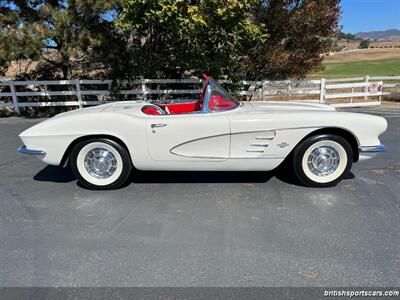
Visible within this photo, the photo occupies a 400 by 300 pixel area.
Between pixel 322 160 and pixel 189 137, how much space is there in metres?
1.67

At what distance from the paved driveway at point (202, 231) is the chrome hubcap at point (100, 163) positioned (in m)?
0.27

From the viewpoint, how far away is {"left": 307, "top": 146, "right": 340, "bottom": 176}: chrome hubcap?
13.0 feet

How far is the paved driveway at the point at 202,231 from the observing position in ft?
8.20

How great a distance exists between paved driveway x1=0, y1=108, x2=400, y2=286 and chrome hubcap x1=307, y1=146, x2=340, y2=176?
238 mm

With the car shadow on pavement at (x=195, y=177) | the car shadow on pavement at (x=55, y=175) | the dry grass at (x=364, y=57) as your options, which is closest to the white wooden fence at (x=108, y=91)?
the car shadow on pavement at (x=55, y=175)

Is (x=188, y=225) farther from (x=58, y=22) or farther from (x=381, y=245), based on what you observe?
(x=58, y=22)

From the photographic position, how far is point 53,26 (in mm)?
9625

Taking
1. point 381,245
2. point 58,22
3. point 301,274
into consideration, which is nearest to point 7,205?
point 301,274

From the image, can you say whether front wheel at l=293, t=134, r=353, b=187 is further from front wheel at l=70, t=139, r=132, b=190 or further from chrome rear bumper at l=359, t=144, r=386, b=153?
front wheel at l=70, t=139, r=132, b=190

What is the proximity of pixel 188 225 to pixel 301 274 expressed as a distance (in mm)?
1182

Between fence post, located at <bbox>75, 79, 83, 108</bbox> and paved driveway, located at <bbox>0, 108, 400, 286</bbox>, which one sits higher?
fence post, located at <bbox>75, 79, 83, 108</bbox>

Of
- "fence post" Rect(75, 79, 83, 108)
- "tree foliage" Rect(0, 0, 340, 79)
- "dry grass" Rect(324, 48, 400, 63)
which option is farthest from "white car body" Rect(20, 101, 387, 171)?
"dry grass" Rect(324, 48, 400, 63)

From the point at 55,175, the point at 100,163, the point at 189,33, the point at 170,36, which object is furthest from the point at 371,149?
the point at 170,36

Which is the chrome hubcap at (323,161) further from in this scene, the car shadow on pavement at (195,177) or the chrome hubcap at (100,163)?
the chrome hubcap at (100,163)
